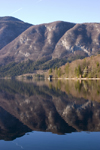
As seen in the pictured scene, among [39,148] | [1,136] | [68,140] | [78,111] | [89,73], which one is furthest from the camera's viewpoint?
[89,73]

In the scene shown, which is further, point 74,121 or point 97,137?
point 74,121

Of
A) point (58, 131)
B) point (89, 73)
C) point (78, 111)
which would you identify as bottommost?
point (89, 73)

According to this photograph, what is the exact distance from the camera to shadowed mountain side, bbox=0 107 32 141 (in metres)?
17.5

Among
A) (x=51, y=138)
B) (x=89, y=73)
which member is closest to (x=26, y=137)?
(x=51, y=138)

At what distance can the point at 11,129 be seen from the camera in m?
19.4

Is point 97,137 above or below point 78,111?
above

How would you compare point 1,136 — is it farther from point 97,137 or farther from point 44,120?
point 97,137

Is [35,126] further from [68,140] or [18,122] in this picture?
[68,140]

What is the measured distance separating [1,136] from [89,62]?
132m

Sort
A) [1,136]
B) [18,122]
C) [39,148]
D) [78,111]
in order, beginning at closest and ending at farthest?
[39,148], [1,136], [18,122], [78,111]

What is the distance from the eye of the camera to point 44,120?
2231cm

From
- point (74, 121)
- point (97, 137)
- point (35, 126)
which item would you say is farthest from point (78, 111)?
point (97, 137)

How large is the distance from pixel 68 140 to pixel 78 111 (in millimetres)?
10959

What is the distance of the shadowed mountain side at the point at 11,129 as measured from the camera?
17494 mm
